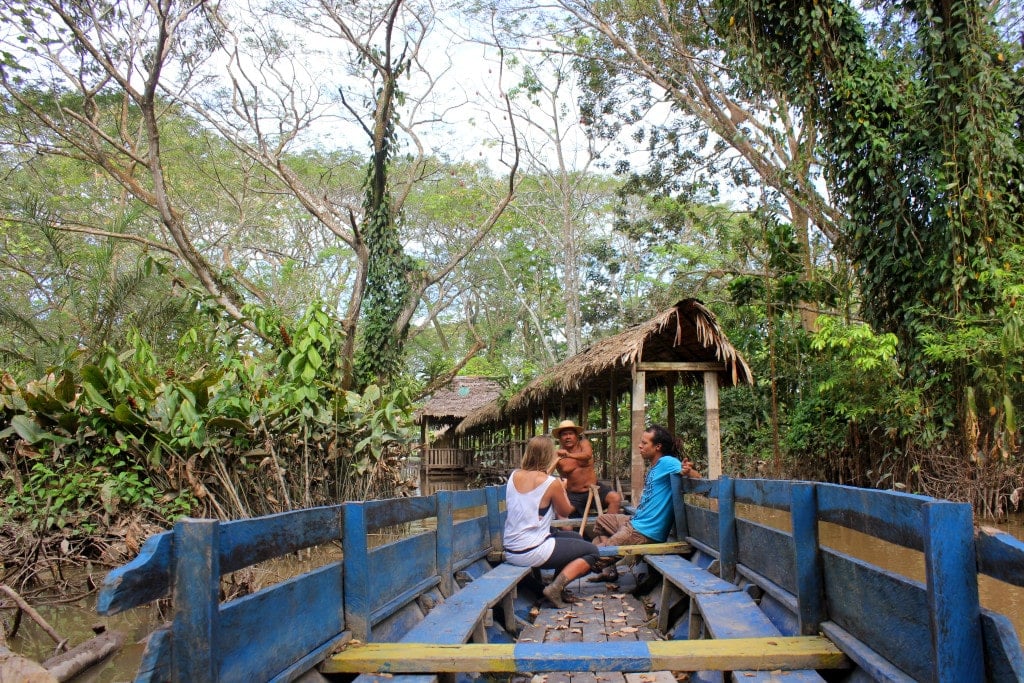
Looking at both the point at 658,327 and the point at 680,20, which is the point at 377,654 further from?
the point at 680,20

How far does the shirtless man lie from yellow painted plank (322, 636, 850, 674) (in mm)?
4770

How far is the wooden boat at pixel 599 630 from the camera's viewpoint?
198 cm

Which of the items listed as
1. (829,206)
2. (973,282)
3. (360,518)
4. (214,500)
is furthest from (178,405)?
(829,206)

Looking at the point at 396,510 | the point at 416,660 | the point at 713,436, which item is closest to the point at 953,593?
the point at 416,660

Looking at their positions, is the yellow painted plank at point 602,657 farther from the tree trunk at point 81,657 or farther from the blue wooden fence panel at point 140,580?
the tree trunk at point 81,657

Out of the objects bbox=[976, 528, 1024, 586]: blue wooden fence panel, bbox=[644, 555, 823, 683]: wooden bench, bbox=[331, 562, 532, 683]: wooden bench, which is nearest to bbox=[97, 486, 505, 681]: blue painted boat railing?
bbox=[331, 562, 532, 683]: wooden bench

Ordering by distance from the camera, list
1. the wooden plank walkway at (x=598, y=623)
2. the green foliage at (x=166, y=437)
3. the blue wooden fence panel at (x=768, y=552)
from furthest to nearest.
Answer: the green foliage at (x=166, y=437) < the wooden plank walkway at (x=598, y=623) < the blue wooden fence panel at (x=768, y=552)

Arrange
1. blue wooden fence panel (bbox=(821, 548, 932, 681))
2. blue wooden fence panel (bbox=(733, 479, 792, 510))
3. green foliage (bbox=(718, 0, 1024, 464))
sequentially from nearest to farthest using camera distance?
1. blue wooden fence panel (bbox=(821, 548, 932, 681))
2. blue wooden fence panel (bbox=(733, 479, 792, 510))
3. green foliage (bbox=(718, 0, 1024, 464))

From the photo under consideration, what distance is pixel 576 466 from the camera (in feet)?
26.3

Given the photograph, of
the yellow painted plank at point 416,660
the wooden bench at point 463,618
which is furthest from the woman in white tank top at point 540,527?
the yellow painted plank at point 416,660

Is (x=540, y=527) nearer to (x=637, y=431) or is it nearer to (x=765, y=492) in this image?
(x=765, y=492)

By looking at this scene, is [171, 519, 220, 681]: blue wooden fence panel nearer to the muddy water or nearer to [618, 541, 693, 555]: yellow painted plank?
the muddy water

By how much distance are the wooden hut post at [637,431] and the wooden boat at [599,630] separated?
4447 mm

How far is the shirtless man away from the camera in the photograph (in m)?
7.84
